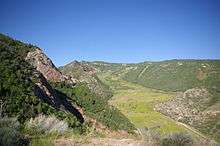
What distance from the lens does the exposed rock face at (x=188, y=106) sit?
409 feet

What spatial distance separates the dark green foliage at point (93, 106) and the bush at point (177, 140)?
27.1 m

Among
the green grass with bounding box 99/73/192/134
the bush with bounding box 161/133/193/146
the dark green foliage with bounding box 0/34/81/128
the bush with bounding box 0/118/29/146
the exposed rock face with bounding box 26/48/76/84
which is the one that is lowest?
the green grass with bounding box 99/73/192/134

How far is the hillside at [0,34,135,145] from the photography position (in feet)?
53.3

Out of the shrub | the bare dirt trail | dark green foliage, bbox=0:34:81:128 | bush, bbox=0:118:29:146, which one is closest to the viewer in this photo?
bush, bbox=0:118:29:146

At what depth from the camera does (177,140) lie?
1419 cm

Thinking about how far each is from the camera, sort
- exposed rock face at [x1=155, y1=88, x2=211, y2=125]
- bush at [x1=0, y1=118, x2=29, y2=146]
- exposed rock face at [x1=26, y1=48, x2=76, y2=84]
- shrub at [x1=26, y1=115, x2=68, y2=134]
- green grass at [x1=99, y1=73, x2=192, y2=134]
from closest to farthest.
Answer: bush at [x1=0, y1=118, x2=29, y2=146] → shrub at [x1=26, y1=115, x2=68, y2=134] → exposed rock face at [x1=26, y1=48, x2=76, y2=84] → green grass at [x1=99, y1=73, x2=192, y2=134] → exposed rock face at [x1=155, y1=88, x2=211, y2=125]

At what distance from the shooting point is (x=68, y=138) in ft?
50.6

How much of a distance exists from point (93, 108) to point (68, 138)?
2939cm

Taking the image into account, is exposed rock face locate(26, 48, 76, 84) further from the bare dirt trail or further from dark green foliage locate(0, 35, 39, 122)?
the bare dirt trail

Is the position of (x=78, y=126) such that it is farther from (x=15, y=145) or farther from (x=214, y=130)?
(x=214, y=130)

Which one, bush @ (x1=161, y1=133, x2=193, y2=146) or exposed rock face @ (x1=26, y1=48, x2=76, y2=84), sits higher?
exposed rock face @ (x1=26, y1=48, x2=76, y2=84)

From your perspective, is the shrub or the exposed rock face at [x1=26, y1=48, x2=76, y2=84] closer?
the shrub

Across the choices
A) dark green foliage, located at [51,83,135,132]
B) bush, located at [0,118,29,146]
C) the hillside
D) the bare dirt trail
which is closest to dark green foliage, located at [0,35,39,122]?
the hillside

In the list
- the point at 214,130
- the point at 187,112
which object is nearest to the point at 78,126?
the point at 214,130
